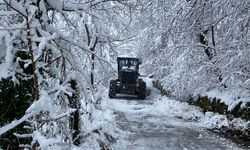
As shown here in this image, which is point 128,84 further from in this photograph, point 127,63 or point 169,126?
point 169,126

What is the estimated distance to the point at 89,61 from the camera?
10.5 meters

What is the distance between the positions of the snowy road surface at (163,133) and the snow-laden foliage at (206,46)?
1.63 m

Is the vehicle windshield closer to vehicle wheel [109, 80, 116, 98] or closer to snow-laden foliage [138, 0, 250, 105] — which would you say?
vehicle wheel [109, 80, 116, 98]

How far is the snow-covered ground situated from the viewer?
9.88 m

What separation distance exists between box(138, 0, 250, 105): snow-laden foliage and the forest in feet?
0.13

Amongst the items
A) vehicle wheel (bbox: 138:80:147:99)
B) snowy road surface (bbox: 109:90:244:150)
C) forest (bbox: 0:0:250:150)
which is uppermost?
forest (bbox: 0:0:250:150)

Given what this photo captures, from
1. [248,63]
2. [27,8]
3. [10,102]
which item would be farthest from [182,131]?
[27,8]

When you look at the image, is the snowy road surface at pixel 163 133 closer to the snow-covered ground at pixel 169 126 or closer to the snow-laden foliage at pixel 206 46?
the snow-covered ground at pixel 169 126

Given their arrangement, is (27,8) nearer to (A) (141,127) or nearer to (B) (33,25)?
(B) (33,25)

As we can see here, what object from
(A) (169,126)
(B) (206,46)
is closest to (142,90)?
(B) (206,46)

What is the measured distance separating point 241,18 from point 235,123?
3.97 meters

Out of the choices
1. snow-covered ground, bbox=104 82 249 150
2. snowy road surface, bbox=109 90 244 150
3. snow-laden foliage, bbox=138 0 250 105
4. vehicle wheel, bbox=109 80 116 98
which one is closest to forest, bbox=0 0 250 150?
snow-laden foliage, bbox=138 0 250 105

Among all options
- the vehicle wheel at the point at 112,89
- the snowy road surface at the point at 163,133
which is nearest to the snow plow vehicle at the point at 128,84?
the vehicle wheel at the point at 112,89

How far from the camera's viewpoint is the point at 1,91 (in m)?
4.64
